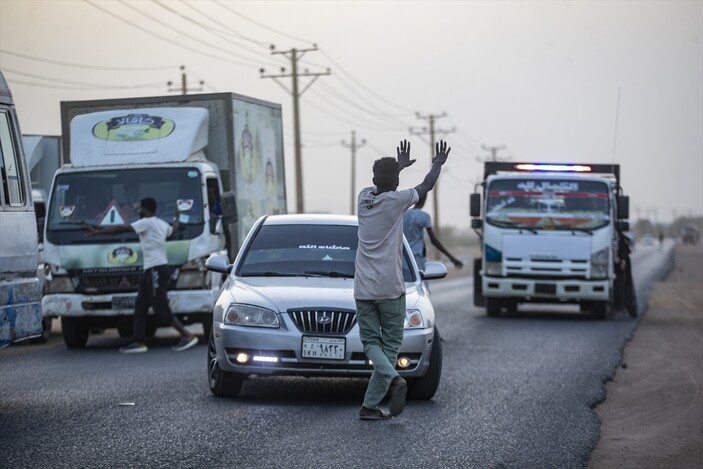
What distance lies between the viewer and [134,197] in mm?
16281

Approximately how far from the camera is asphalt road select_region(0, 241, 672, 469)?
25.5 feet

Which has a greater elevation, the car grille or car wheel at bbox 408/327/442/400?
the car grille

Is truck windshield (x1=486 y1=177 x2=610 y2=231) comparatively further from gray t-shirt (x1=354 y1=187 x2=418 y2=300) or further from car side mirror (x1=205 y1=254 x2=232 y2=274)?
gray t-shirt (x1=354 y1=187 x2=418 y2=300)

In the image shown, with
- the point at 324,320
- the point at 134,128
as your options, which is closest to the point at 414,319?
the point at 324,320

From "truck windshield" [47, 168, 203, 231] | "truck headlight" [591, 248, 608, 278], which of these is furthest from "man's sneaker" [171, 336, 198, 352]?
"truck headlight" [591, 248, 608, 278]

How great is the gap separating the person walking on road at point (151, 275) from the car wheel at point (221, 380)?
4.39 metres

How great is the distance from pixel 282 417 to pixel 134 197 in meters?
7.48

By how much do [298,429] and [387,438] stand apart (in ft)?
2.21

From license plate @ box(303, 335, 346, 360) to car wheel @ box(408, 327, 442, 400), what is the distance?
801 mm

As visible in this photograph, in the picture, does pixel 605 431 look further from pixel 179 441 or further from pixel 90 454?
pixel 90 454

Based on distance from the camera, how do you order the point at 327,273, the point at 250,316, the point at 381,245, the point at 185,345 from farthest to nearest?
the point at 185,345, the point at 327,273, the point at 250,316, the point at 381,245

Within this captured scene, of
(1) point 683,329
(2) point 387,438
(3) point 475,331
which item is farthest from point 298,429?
(1) point 683,329

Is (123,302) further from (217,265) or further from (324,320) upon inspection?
(324,320)

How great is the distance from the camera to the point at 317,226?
38.2 feet
